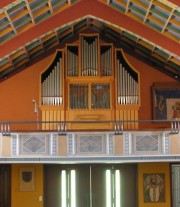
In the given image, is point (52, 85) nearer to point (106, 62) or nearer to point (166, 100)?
point (106, 62)

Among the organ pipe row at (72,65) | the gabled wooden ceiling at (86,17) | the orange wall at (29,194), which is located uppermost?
the gabled wooden ceiling at (86,17)

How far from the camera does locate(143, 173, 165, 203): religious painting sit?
73.2 ft

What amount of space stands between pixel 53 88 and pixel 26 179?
3764mm

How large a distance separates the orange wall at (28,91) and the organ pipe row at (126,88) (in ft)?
3.98

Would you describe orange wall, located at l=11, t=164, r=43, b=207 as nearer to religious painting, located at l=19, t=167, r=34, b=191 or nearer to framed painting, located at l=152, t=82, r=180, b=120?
religious painting, located at l=19, t=167, r=34, b=191

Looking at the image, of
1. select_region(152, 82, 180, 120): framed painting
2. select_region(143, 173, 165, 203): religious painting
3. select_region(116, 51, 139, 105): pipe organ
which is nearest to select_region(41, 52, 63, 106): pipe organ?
select_region(116, 51, 139, 105): pipe organ

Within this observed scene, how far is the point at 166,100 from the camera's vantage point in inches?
912

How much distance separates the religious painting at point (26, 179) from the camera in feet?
73.0

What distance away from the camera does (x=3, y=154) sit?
1880 cm

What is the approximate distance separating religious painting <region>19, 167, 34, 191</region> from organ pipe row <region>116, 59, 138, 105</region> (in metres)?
4.52

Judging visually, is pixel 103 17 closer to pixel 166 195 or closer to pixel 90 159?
pixel 90 159

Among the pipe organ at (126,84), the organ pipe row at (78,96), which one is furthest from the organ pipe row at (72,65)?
the pipe organ at (126,84)

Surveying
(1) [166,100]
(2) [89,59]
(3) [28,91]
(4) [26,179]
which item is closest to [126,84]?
(2) [89,59]

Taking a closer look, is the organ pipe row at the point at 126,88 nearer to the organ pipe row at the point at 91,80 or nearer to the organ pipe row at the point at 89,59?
the organ pipe row at the point at 91,80
